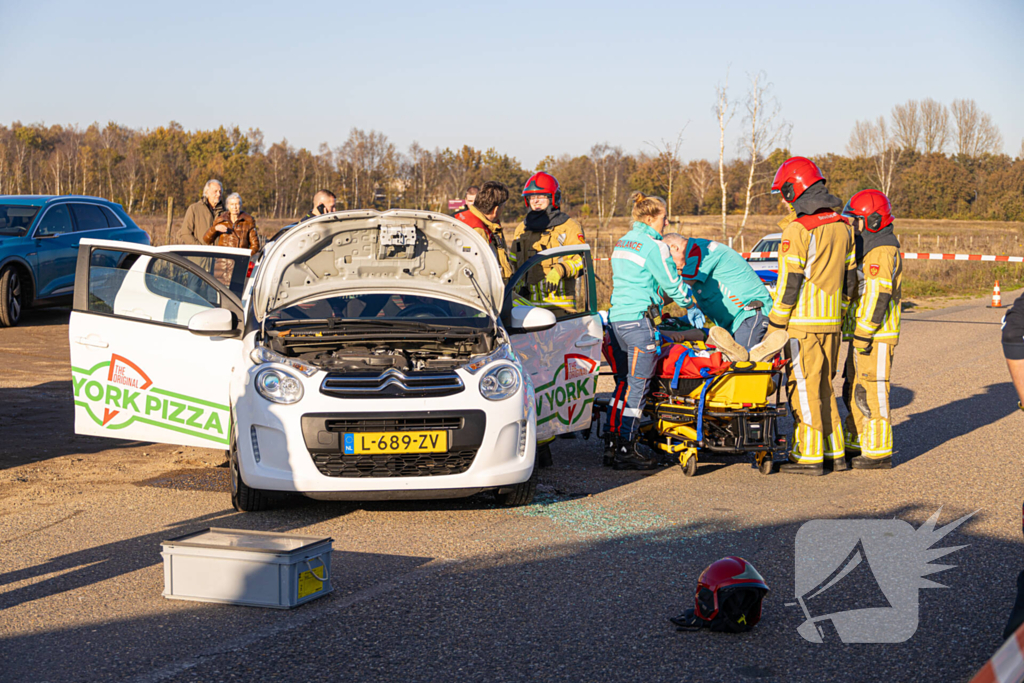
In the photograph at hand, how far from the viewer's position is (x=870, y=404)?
300 inches

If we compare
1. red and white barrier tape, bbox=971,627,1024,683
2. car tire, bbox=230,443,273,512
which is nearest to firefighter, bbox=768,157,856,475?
car tire, bbox=230,443,273,512

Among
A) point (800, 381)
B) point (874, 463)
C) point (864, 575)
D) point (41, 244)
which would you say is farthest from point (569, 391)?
point (41, 244)

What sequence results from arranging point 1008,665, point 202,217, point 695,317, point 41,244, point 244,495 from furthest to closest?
point 41,244, point 202,217, point 695,317, point 244,495, point 1008,665

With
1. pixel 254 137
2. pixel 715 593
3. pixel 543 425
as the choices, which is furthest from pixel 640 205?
pixel 254 137

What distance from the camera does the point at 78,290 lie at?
666 cm

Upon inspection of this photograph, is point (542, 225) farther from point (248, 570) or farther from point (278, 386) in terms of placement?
point (248, 570)

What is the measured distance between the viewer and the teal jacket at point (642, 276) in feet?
24.2

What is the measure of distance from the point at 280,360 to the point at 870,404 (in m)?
4.70

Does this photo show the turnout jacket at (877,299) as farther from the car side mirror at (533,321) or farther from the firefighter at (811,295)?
the car side mirror at (533,321)

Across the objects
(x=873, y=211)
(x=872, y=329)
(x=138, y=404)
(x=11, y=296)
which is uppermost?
(x=873, y=211)

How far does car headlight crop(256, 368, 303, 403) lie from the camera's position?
18.2 ft

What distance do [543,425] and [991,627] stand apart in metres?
3.38

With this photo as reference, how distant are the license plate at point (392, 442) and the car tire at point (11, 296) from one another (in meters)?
11.3

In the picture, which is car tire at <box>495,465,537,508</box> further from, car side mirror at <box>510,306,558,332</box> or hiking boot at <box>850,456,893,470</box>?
hiking boot at <box>850,456,893,470</box>
